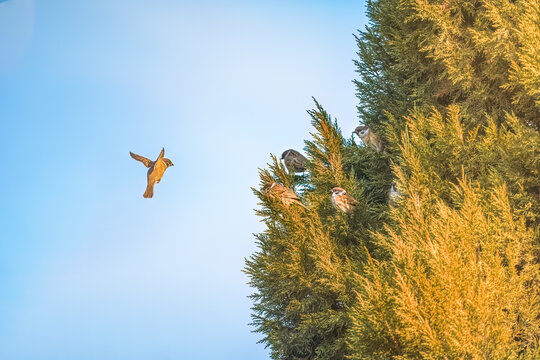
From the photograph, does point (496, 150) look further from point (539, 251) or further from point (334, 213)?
point (334, 213)

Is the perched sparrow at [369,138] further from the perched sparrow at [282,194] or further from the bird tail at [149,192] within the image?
the bird tail at [149,192]

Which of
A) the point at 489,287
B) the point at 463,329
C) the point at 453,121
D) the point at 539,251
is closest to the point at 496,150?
the point at 453,121

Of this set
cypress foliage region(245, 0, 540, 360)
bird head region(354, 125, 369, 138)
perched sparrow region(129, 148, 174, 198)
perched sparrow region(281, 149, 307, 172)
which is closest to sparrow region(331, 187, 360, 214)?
cypress foliage region(245, 0, 540, 360)

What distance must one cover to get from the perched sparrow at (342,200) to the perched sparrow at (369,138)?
1133mm

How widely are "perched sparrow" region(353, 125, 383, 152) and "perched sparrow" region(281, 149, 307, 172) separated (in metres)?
0.90

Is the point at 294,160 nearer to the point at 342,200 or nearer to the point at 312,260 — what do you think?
the point at 342,200

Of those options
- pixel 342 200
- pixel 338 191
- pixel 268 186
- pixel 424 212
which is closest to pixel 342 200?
pixel 342 200

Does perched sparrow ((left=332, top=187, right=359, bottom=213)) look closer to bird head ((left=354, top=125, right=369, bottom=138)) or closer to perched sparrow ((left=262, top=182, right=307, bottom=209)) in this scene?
perched sparrow ((left=262, top=182, right=307, bottom=209))

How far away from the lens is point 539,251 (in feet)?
14.8

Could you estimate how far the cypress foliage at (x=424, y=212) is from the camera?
12.4 feet

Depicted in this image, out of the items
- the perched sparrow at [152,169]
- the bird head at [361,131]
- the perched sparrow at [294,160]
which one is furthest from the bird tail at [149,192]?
the bird head at [361,131]

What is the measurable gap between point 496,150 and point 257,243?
10.2 ft

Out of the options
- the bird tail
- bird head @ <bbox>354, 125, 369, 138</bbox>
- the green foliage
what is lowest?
the green foliage

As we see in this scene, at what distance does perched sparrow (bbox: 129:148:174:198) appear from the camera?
544 cm
